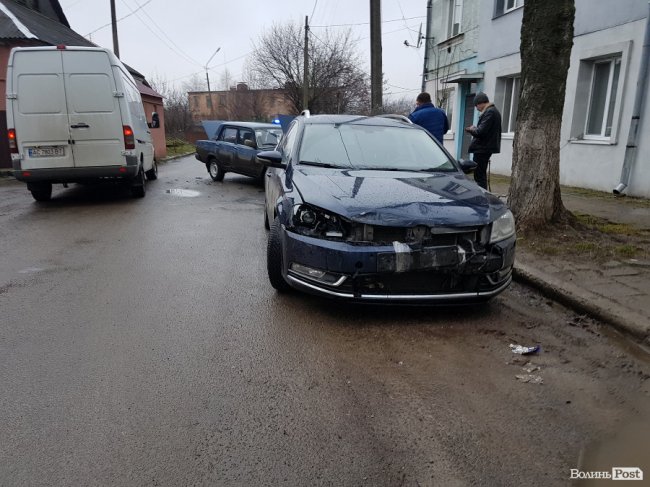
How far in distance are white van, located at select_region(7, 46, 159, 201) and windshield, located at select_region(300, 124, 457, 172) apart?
17.1 ft

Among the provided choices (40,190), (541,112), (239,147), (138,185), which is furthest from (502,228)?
(239,147)

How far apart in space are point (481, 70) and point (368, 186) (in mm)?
11907

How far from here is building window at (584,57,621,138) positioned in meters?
9.47

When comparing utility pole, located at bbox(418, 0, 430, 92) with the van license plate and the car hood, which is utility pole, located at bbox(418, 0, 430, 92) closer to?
the van license plate

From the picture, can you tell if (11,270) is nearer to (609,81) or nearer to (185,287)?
(185,287)

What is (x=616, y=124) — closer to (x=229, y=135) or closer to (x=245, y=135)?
(x=245, y=135)

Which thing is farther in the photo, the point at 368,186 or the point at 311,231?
the point at 368,186

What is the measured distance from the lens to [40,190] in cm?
971

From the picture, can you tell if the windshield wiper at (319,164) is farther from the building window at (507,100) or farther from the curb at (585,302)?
the building window at (507,100)

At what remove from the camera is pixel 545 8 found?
5293mm

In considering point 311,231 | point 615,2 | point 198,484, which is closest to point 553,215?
point 311,231

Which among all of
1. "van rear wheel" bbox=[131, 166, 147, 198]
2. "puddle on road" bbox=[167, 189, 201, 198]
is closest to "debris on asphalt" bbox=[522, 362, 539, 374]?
"van rear wheel" bbox=[131, 166, 147, 198]

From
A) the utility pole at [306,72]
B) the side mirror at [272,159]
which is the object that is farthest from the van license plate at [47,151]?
the utility pole at [306,72]

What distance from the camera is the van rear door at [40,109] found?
8367 mm
